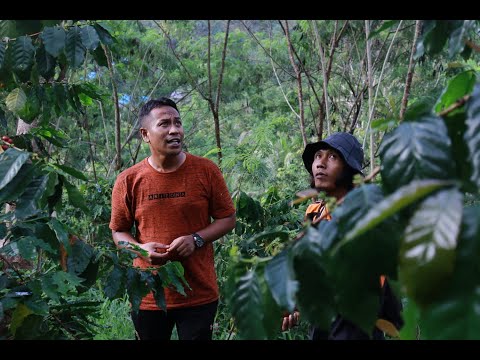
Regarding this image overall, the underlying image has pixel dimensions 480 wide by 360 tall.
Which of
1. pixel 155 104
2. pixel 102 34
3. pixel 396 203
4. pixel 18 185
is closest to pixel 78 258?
pixel 18 185

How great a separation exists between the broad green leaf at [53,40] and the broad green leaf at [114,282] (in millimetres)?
735

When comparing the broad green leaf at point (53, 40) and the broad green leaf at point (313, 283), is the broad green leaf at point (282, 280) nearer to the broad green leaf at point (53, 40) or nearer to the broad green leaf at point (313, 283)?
the broad green leaf at point (313, 283)

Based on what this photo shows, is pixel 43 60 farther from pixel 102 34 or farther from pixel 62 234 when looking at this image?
pixel 62 234

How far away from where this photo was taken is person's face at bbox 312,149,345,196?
2.43m

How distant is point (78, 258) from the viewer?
1.91 metres

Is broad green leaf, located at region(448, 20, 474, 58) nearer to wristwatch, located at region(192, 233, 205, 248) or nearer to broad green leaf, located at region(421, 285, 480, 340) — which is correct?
broad green leaf, located at region(421, 285, 480, 340)

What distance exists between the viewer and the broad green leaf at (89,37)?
2131 mm

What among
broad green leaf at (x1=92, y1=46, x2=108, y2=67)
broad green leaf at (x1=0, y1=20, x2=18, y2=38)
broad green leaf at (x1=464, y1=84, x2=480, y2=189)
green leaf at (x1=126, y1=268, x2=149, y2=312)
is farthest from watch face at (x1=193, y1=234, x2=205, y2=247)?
broad green leaf at (x1=464, y1=84, x2=480, y2=189)

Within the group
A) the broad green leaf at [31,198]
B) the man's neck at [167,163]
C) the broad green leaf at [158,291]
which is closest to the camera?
the broad green leaf at [31,198]

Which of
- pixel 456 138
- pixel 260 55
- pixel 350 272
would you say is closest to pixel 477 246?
pixel 350 272

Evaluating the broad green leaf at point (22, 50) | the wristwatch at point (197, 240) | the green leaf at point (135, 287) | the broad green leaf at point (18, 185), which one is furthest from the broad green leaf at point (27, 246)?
the wristwatch at point (197, 240)

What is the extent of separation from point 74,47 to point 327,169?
1046 millimetres

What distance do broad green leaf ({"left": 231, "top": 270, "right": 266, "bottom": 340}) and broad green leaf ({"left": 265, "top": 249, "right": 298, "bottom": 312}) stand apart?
0.9 inches
